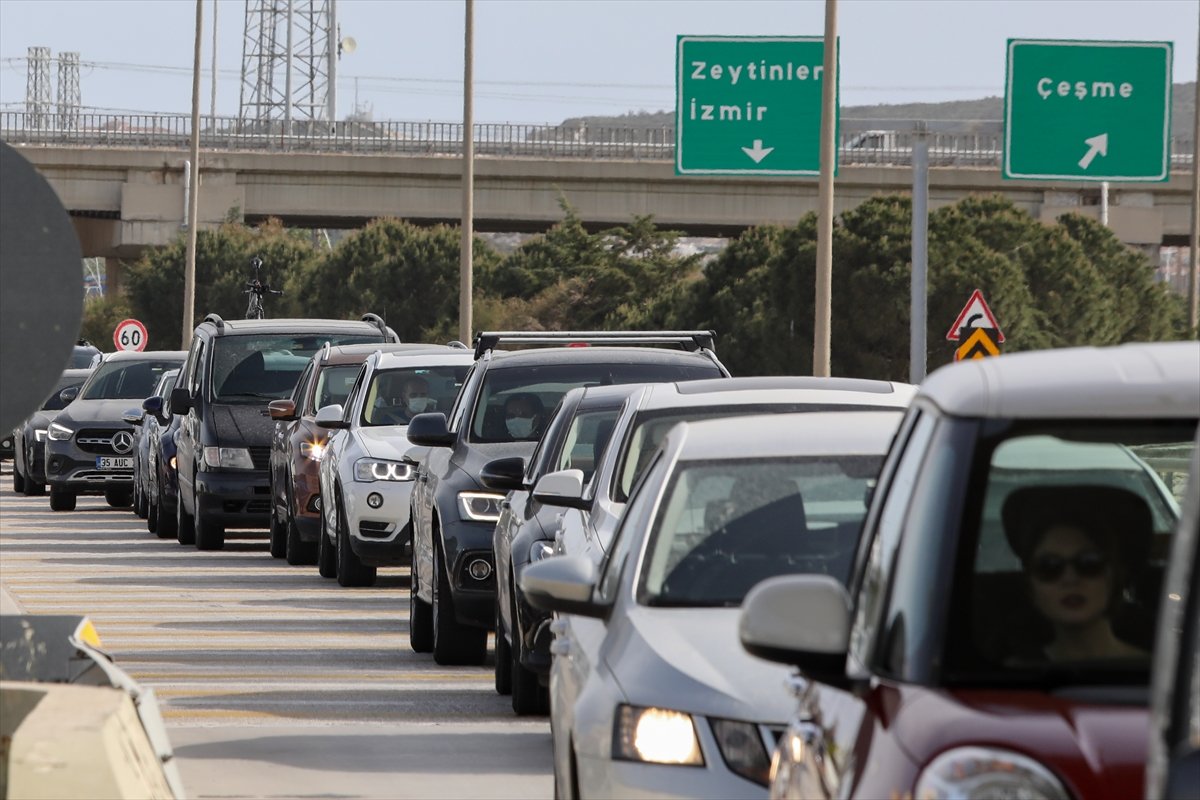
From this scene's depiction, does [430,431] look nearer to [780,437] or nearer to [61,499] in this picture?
[780,437]

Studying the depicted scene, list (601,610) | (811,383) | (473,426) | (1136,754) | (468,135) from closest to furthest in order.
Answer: (1136,754)
(601,610)
(811,383)
(473,426)
(468,135)

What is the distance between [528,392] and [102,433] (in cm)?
1739

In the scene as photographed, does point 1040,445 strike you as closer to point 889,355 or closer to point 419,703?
point 419,703

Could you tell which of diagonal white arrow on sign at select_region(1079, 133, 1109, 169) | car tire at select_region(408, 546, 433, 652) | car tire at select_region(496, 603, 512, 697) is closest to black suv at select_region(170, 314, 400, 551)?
car tire at select_region(408, 546, 433, 652)

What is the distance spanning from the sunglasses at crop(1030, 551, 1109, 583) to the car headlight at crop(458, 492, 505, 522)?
9276 mm

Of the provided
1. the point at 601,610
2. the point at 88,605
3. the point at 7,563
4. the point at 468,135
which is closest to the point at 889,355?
the point at 468,135

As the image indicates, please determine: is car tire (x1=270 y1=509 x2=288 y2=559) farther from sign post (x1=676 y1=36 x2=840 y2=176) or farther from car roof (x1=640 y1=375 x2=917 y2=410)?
sign post (x1=676 y1=36 x2=840 y2=176)

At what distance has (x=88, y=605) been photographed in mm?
17828

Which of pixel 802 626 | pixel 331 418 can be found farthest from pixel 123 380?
pixel 802 626

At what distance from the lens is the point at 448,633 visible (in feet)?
45.4

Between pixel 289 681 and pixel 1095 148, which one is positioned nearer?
pixel 289 681

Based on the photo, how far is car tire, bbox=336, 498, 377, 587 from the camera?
19109 millimetres

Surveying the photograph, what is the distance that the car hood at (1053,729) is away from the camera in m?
3.73

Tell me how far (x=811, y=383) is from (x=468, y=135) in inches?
1272
